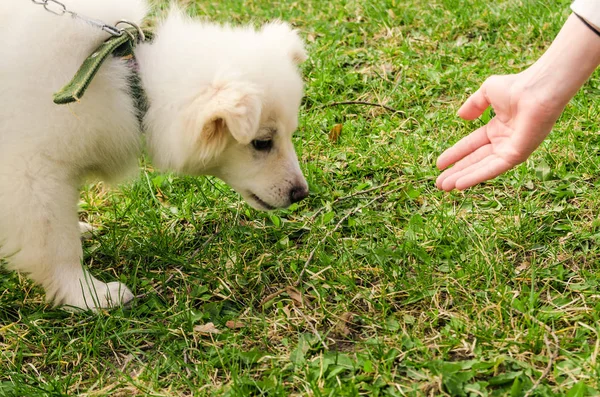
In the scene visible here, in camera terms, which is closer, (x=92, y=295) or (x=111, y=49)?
(x=111, y=49)

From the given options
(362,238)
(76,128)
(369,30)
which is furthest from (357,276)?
(369,30)

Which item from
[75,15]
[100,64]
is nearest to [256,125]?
[100,64]

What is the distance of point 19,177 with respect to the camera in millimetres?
2604

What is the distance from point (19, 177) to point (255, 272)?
1.06 m

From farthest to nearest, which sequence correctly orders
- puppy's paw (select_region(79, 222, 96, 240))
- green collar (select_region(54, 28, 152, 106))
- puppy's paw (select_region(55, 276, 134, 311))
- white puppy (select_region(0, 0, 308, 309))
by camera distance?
puppy's paw (select_region(79, 222, 96, 240)) → puppy's paw (select_region(55, 276, 134, 311)) → white puppy (select_region(0, 0, 308, 309)) → green collar (select_region(54, 28, 152, 106))

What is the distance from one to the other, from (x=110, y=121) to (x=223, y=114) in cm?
51

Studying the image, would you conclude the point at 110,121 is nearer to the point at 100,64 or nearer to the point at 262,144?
the point at 100,64

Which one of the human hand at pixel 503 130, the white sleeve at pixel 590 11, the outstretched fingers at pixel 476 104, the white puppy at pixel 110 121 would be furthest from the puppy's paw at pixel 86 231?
the white sleeve at pixel 590 11

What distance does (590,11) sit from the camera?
2.18 meters

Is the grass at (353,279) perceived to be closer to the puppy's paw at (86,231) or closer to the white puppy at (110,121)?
the puppy's paw at (86,231)

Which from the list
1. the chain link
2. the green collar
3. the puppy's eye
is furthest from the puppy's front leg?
the puppy's eye

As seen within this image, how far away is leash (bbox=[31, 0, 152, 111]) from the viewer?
97.7 inches

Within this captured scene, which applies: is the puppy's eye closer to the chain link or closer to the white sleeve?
the chain link

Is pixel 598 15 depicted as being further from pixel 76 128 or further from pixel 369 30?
pixel 369 30
